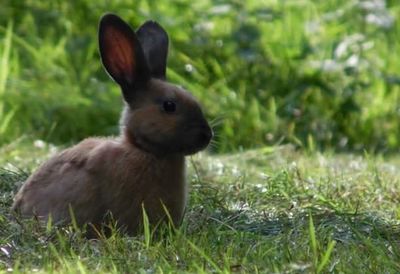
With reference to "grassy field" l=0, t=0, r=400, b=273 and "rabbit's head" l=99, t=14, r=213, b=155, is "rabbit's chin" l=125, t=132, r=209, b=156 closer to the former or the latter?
"rabbit's head" l=99, t=14, r=213, b=155

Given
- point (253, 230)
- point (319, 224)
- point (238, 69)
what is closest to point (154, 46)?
point (253, 230)

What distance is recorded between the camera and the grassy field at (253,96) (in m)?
5.87

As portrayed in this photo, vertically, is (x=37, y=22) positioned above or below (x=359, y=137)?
above

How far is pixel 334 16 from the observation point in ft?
29.7

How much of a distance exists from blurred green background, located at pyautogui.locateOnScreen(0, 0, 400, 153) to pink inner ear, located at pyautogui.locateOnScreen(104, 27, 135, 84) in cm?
264

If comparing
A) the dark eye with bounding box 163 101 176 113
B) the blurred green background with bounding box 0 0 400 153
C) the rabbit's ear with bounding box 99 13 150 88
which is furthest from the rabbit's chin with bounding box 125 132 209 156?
the blurred green background with bounding box 0 0 400 153

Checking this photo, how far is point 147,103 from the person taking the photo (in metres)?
5.24

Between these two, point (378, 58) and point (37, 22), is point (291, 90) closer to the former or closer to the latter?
point (378, 58)

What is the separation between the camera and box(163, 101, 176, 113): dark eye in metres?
5.19

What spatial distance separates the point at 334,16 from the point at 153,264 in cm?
490

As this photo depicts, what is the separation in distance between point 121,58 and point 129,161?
1.50 feet

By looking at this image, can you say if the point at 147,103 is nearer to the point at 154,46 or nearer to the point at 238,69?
the point at 154,46

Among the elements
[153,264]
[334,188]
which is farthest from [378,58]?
[153,264]

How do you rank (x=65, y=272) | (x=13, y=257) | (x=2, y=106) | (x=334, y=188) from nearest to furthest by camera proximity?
1. (x=65, y=272)
2. (x=13, y=257)
3. (x=334, y=188)
4. (x=2, y=106)
